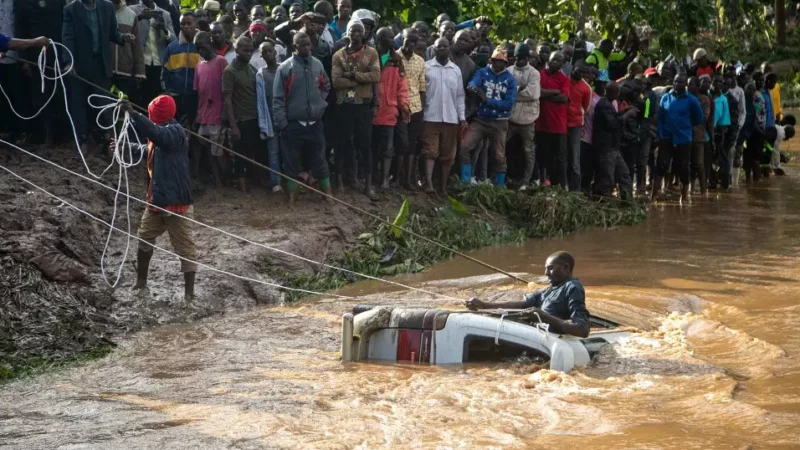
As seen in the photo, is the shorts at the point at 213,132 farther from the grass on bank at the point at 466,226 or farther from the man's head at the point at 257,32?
the grass on bank at the point at 466,226

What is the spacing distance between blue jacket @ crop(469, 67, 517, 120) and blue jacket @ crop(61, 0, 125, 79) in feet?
15.2

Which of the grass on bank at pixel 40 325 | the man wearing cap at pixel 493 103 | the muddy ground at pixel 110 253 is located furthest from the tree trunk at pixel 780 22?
the grass on bank at pixel 40 325

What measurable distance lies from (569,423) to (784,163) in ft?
60.0

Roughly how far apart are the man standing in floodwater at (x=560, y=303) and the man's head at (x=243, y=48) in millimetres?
5101

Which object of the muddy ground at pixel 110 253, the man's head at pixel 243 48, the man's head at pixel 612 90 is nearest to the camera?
the muddy ground at pixel 110 253

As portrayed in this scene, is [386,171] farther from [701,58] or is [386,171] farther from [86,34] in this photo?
[701,58]

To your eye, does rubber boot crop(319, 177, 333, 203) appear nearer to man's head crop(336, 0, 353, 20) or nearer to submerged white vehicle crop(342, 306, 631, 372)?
man's head crop(336, 0, 353, 20)

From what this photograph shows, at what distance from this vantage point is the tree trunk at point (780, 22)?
111ft

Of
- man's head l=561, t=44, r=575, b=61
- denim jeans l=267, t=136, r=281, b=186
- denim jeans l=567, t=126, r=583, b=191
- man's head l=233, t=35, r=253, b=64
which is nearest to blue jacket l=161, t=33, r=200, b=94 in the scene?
man's head l=233, t=35, r=253, b=64

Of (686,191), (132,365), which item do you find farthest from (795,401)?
(686,191)

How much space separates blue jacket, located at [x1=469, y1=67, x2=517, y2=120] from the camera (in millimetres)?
14977

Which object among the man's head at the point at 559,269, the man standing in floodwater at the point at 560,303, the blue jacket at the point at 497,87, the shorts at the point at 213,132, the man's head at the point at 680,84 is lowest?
the man standing in floodwater at the point at 560,303

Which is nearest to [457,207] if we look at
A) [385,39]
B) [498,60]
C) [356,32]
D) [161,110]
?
[498,60]

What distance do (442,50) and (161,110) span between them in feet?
16.6
